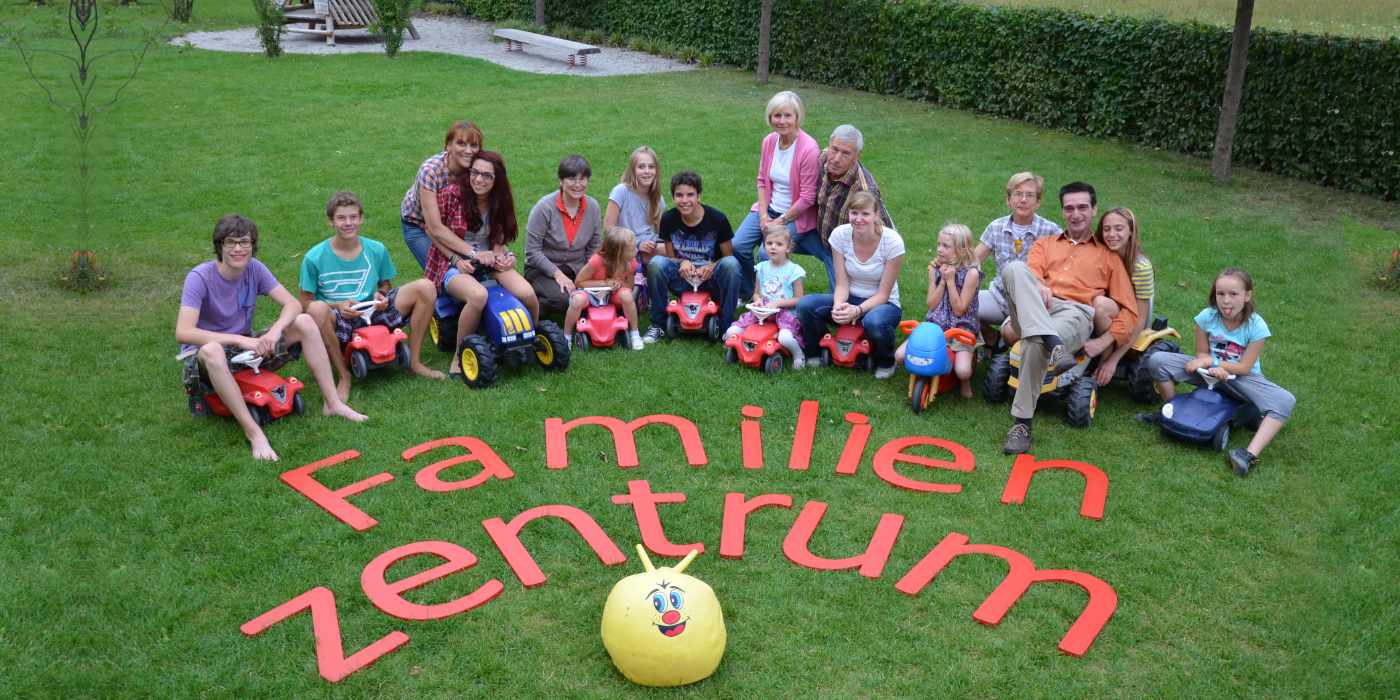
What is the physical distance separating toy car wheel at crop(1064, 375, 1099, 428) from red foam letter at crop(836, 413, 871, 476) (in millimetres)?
1297

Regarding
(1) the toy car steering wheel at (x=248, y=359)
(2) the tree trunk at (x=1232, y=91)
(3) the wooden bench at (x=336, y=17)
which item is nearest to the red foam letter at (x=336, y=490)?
(1) the toy car steering wheel at (x=248, y=359)

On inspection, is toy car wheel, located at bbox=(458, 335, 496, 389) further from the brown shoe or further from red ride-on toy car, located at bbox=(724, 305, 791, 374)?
the brown shoe

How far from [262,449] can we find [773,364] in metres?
3.44

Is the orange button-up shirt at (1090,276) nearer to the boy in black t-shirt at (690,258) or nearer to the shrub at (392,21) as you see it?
the boy in black t-shirt at (690,258)

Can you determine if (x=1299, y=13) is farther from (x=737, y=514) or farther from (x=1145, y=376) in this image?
(x=737, y=514)

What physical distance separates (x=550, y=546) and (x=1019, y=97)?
13164 mm

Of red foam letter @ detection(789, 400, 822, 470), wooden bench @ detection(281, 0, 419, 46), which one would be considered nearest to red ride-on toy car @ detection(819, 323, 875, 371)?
red foam letter @ detection(789, 400, 822, 470)

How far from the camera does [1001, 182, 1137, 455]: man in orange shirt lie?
6.90 metres

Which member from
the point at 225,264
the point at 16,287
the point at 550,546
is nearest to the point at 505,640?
the point at 550,546

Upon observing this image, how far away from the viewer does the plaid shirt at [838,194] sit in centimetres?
835

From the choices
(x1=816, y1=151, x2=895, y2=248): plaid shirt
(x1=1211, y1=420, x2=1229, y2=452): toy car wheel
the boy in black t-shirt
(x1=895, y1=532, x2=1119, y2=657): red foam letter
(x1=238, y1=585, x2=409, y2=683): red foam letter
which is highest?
(x1=816, y1=151, x2=895, y2=248): plaid shirt

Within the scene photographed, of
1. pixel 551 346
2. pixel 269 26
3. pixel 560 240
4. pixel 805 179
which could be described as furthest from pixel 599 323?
pixel 269 26

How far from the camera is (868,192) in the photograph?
8.09 m

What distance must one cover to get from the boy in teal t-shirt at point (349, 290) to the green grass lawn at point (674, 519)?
376mm
